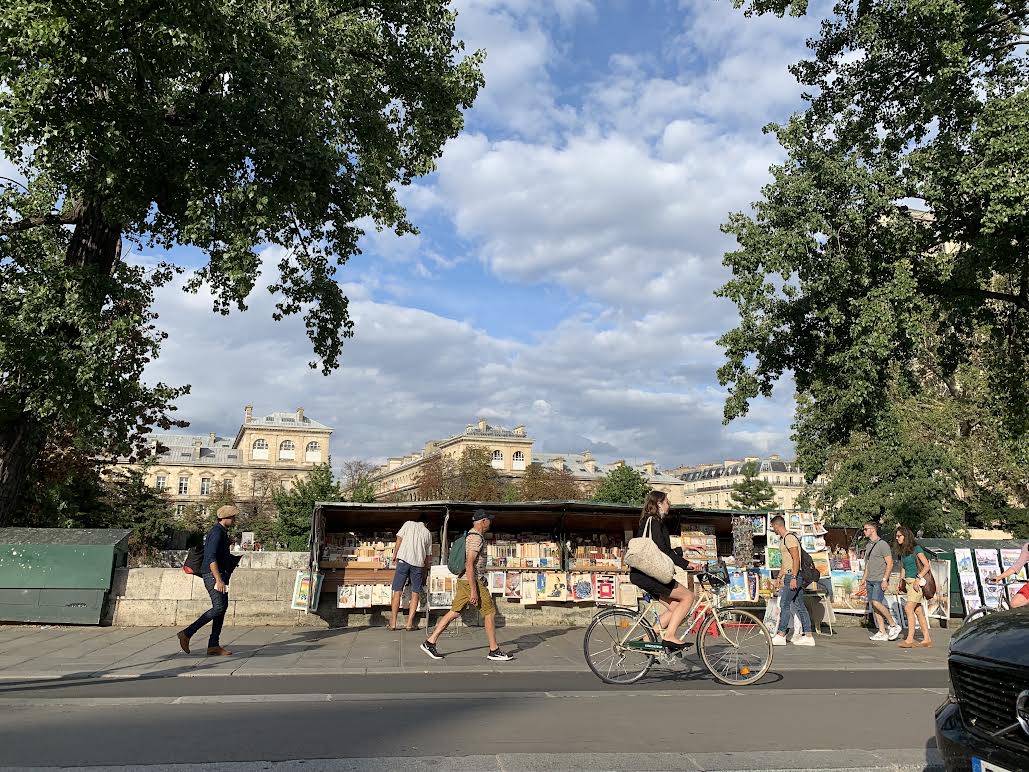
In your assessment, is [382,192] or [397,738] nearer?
[397,738]

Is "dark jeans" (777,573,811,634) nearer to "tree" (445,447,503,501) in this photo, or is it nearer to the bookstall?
the bookstall

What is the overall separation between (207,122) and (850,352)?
41.7 feet

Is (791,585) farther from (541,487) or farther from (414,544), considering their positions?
(541,487)

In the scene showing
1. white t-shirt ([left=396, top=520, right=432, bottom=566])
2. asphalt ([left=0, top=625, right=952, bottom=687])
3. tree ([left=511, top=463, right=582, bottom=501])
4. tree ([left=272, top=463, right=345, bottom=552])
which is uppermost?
tree ([left=511, top=463, right=582, bottom=501])

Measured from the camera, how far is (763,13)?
55.9 feet

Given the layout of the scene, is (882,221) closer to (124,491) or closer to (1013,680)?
(1013,680)

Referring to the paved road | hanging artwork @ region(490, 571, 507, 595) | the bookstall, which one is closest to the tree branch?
the bookstall

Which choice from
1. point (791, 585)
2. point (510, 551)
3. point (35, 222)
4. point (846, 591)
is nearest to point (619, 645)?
point (791, 585)

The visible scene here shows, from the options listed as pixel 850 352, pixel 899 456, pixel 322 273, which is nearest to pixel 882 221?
pixel 850 352

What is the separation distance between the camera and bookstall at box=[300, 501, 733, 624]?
13.3 metres

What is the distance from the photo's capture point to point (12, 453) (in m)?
13.6

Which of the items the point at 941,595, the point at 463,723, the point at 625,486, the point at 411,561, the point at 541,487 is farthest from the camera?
the point at 541,487

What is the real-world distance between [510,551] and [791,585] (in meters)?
4.59

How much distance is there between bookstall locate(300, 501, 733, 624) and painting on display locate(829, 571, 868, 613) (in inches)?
112
